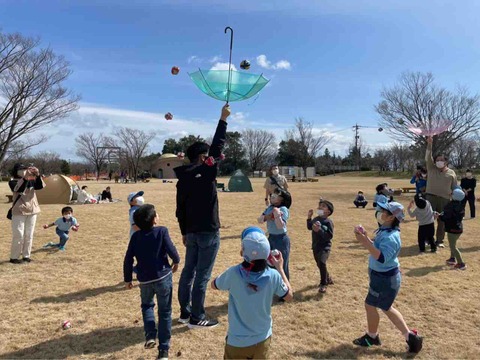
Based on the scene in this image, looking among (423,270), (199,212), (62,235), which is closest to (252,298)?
(199,212)

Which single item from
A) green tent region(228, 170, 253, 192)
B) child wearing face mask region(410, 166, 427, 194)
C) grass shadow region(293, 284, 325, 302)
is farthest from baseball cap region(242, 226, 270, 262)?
green tent region(228, 170, 253, 192)

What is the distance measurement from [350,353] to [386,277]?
0.89 meters

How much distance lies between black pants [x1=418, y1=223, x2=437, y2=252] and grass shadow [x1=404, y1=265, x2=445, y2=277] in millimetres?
1132

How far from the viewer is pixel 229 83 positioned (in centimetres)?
419

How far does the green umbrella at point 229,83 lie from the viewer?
4191 millimetres

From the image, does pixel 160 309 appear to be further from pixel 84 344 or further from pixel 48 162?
pixel 48 162

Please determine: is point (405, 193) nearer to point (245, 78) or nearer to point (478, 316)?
point (478, 316)

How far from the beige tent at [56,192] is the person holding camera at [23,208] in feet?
39.0

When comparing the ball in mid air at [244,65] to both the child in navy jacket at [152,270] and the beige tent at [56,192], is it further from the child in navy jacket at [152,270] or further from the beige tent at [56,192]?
the beige tent at [56,192]

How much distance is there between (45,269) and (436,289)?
686 cm

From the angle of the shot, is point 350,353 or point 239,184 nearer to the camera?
point 350,353

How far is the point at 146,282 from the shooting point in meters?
3.56

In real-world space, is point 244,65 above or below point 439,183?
above

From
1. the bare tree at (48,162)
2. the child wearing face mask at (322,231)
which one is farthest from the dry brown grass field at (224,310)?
the bare tree at (48,162)
